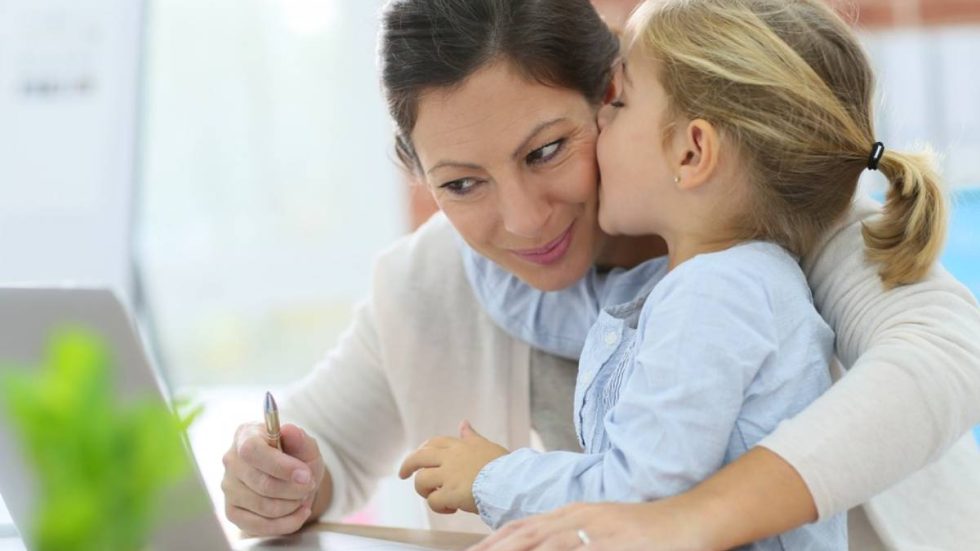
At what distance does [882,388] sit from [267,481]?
2.17 feet

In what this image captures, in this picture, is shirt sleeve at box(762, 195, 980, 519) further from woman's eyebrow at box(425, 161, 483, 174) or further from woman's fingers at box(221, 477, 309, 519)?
woman's fingers at box(221, 477, 309, 519)

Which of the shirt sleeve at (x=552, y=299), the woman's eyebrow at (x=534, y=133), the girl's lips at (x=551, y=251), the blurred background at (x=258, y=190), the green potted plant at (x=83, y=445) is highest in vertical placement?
the green potted plant at (x=83, y=445)

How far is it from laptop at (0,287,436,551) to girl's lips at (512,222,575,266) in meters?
0.39

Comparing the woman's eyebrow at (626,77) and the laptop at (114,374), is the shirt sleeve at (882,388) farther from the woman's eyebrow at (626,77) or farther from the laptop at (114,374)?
the laptop at (114,374)

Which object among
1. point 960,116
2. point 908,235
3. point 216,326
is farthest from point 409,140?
point 216,326

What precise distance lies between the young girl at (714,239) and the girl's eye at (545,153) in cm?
6

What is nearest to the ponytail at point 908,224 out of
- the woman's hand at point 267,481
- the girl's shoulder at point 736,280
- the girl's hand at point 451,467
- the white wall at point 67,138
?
the girl's shoulder at point 736,280

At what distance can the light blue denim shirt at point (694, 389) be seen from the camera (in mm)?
1035

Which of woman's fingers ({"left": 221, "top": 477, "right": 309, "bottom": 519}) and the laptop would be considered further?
woman's fingers ({"left": 221, "top": 477, "right": 309, "bottom": 519})

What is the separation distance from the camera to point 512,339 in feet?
5.62

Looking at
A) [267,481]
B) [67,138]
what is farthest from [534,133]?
[67,138]

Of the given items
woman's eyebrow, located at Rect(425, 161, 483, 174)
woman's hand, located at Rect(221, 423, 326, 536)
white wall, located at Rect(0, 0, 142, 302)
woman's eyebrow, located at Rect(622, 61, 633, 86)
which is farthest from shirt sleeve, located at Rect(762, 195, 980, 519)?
white wall, located at Rect(0, 0, 142, 302)

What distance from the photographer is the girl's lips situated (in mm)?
1470

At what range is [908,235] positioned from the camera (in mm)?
1203
